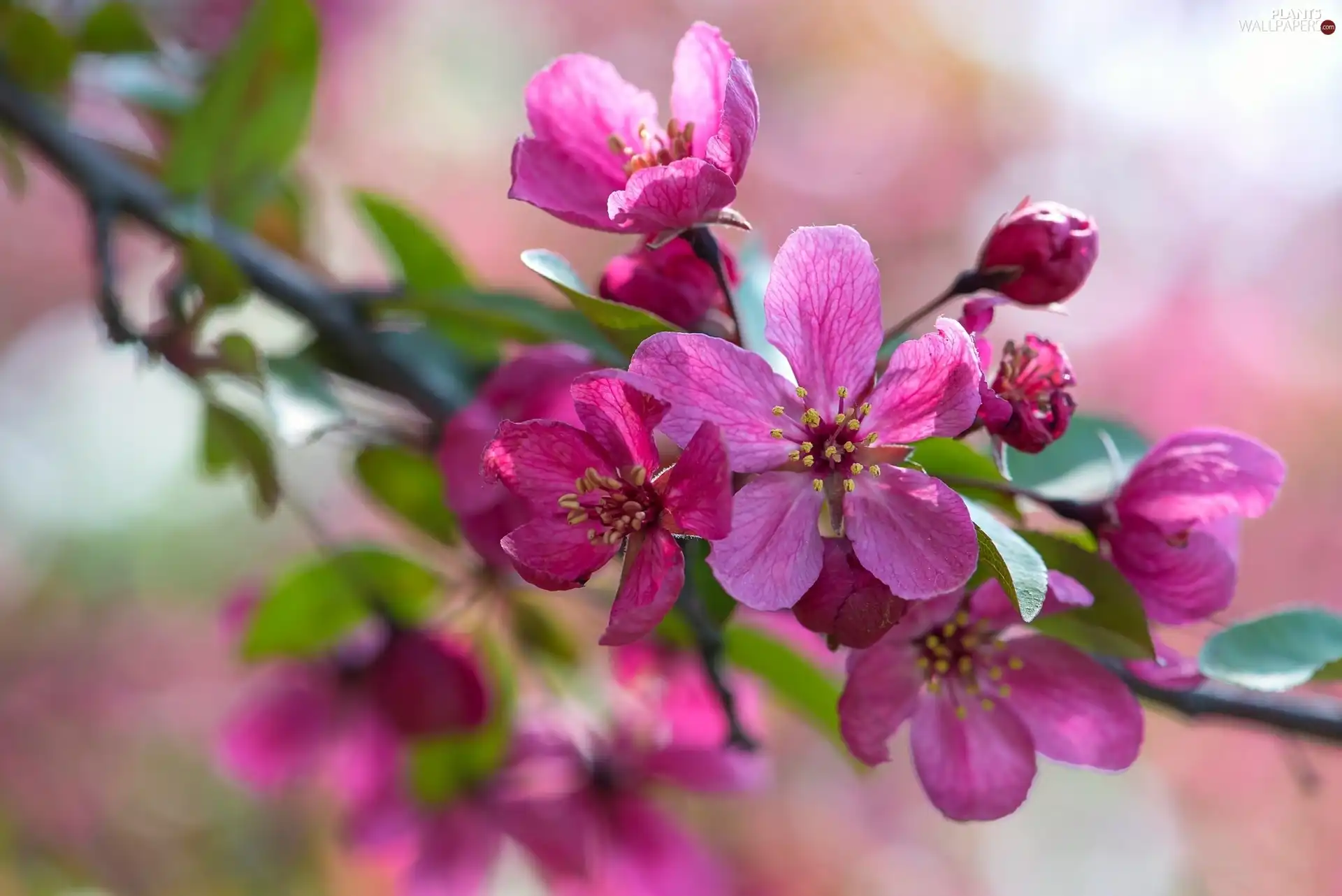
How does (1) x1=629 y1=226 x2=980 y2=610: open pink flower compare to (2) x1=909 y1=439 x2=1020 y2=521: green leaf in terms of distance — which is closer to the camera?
(1) x1=629 y1=226 x2=980 y2=610: open pink flower

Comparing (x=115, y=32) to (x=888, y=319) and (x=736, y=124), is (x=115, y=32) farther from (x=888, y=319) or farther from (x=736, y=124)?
(x=888, y=319)

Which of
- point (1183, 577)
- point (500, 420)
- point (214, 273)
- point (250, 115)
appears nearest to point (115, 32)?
point (250, 115)

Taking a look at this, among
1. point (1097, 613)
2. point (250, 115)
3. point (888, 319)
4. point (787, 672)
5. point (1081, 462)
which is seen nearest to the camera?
point (1097, 613)

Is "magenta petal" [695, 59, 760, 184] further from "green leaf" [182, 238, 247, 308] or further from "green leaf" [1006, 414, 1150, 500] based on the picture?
"green leaf" [182, 238, 247, 308]

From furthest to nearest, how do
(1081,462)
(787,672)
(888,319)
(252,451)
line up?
(888,319)
(787,672)
(252,451)
(1081,462)

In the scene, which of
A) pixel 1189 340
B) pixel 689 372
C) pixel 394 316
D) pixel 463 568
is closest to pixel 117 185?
pixel 394 316

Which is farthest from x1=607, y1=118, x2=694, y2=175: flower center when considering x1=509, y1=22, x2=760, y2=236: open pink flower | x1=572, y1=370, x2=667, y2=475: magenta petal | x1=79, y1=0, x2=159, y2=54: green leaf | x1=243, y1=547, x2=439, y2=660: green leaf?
x1=79, y1=0, x2=159, y2=54: green leaf
